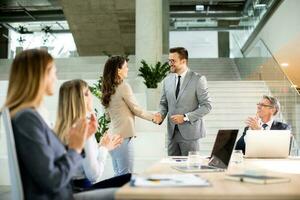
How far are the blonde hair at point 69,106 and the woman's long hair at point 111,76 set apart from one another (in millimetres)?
1144

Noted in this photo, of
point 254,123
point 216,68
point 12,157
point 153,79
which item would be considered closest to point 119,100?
point 254,123

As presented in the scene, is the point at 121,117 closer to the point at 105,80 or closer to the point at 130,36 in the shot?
the point at 105,80

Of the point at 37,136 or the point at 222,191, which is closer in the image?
the point at 222,191

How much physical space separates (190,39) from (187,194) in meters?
17.8

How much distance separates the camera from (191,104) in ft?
12.9

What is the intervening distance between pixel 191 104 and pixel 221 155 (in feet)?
4.98

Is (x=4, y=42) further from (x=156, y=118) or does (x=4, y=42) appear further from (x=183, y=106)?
(x=183, y=106)

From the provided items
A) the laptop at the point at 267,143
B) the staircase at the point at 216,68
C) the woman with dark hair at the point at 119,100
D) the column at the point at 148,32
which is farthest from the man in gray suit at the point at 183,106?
the staircase at the point at 216,68

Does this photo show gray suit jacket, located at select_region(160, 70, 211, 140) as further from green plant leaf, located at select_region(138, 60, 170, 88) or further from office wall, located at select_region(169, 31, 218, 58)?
office wall, located at select_region(169, 31, 218, 58)

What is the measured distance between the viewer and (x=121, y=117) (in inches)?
143

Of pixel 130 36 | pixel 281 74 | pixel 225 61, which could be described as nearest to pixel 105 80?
pixel 281 74

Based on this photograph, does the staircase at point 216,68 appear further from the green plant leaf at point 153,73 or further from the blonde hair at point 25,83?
the blonde hair at point 25,83

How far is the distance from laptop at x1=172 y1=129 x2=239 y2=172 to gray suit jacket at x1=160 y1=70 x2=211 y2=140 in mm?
1221

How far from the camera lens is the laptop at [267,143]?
3074 mm
